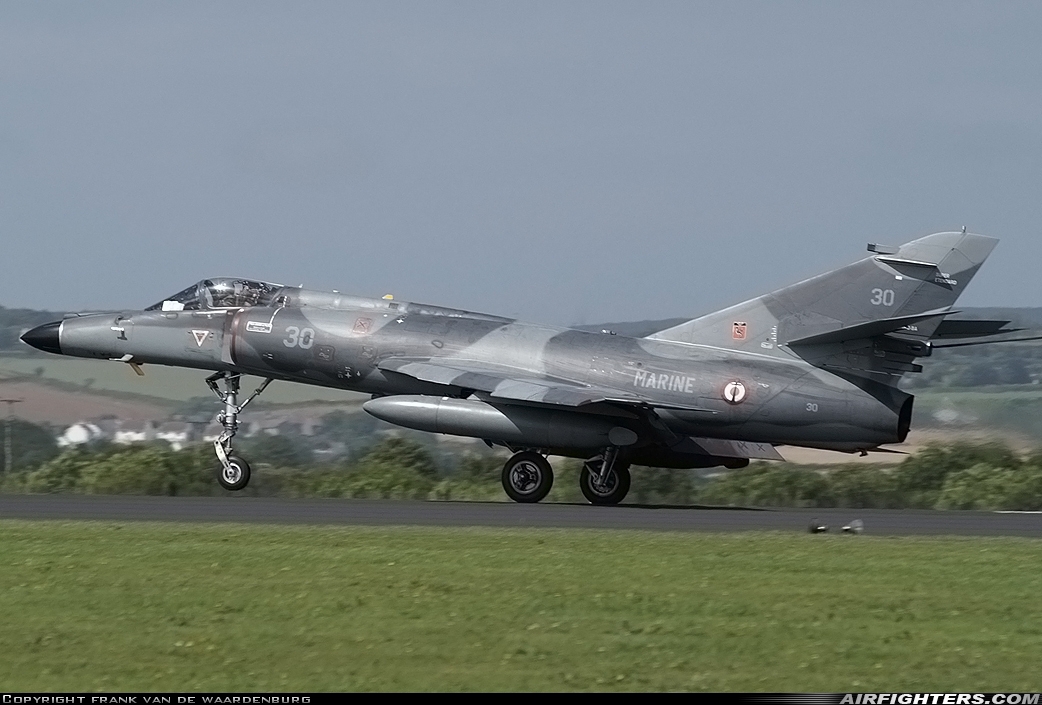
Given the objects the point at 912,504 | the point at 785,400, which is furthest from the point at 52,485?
the point at 912,504

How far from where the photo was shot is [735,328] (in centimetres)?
2194

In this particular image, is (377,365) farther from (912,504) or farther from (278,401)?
(912,504)

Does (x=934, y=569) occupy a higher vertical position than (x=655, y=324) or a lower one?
lower

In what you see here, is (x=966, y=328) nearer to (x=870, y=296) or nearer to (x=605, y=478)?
(x=870, y=296)

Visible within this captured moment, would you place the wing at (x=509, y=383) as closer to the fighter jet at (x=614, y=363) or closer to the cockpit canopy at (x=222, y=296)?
the fighter jet at (x=614, y=363)

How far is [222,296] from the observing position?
23.9 meters

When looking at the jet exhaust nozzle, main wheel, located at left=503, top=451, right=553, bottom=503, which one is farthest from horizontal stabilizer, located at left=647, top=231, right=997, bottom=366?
main wheel, located at left=503, top=451, right=553, bottom=503

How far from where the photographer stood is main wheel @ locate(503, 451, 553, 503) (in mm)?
22031

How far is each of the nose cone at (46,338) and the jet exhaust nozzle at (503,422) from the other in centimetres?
628

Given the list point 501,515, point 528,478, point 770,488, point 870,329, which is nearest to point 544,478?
point 528,478

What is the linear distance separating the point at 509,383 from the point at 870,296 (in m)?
5.36

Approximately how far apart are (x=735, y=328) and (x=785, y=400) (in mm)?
1489

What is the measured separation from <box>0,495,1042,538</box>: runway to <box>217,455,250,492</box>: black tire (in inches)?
42.2

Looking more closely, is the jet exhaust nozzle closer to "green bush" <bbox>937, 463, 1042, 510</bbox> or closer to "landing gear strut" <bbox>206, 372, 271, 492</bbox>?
"landing gear strut" <bbox>206, 372, 271, 492</bbox>
